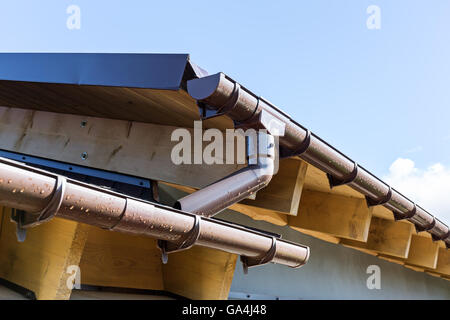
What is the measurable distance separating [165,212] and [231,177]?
0.54 meters

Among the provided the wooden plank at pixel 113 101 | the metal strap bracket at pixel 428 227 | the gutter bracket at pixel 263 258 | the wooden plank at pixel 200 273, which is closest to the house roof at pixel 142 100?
the wooden plank at pixel 113 101

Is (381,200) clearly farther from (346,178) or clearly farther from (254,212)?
(254,212)

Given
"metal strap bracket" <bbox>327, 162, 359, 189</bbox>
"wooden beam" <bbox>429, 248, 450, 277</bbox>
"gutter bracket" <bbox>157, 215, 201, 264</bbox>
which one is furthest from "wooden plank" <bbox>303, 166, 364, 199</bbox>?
"wooden beam" <bbox>429, 248, 450, 277</bbox>

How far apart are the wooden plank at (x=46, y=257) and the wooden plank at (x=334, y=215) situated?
197cm

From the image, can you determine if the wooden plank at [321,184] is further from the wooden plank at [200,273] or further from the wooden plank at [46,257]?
the wooden plank at [46,257]

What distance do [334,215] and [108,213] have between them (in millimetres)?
2374

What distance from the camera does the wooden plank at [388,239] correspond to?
439 cm

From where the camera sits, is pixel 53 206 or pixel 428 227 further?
pixel 428 227

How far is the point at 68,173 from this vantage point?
278 cm

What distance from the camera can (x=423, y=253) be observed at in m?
5.39

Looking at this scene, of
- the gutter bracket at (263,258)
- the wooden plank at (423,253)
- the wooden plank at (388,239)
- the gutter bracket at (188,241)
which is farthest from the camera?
the wooden plank at (423,253)

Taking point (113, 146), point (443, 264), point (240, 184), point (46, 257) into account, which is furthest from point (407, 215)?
point (443, 264)
